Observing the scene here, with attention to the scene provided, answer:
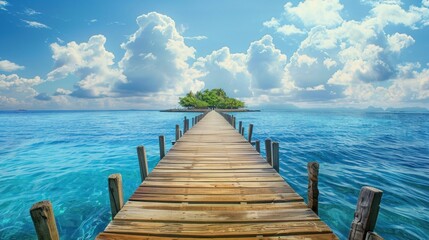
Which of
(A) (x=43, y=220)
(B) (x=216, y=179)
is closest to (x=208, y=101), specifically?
(B) (x=216, y=179)

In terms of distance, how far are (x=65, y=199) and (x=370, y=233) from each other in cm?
1107

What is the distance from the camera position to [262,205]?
421 cm

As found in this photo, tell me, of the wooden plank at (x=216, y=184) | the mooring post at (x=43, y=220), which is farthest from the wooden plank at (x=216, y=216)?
the wooden plank at (x=216, y=184)

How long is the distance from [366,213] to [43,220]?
4090mm

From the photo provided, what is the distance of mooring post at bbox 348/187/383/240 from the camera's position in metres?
2.64

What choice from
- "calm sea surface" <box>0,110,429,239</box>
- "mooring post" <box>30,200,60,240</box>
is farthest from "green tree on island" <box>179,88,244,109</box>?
"mooring post" <box>30,200,60,240</box>

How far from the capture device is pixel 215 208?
407 centimetres

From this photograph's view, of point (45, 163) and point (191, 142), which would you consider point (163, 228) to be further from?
point (45, 163)

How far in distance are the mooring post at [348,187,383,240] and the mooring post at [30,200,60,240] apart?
3997mm

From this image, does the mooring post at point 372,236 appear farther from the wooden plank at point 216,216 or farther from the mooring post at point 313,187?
the mooring post at point 313,187

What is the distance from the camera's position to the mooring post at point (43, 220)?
8.73ft

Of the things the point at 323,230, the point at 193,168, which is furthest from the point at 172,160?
the point at 323,230

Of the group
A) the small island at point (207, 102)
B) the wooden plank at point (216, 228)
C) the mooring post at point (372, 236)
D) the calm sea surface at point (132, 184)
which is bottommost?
the calm sea surface at point (132, 184)

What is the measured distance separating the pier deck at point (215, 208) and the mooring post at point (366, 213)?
1.73 feet
